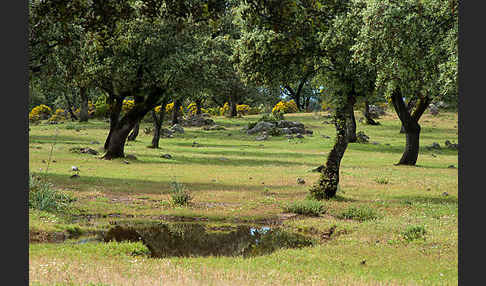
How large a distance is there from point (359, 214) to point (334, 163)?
3.69m

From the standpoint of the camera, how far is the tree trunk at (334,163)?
825 inches

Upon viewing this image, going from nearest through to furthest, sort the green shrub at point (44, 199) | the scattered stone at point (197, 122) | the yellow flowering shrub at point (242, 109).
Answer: the green shrub at point (44, 199), the scattered stone at point (197, 122), the yellow flowering shrub at point (242, 109)

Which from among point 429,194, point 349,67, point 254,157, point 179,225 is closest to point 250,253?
point 179,225

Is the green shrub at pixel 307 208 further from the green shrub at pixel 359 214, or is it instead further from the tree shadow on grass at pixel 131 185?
the tree shadow on grass at pixel 131 185

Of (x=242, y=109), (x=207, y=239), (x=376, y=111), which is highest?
(x=242, y=109)

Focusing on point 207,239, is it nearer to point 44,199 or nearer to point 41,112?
point 44,199

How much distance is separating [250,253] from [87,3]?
790cm

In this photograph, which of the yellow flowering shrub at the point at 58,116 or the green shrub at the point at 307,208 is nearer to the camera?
the green shrub at the point at 307,208

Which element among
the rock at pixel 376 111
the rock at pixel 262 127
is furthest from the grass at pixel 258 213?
the rock at pixel 376 111

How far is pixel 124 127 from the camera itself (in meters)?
35.5

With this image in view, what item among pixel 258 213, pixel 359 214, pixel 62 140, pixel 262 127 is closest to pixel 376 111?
pixel 262 127

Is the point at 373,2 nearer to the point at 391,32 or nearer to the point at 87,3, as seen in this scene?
the point at 391,32

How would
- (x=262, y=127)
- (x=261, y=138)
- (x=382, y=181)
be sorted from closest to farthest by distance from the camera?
Answer: (x=382, y=181) < (x=261, y=138) < (x=262, y=127)

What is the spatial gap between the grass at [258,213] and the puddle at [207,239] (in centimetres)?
86
